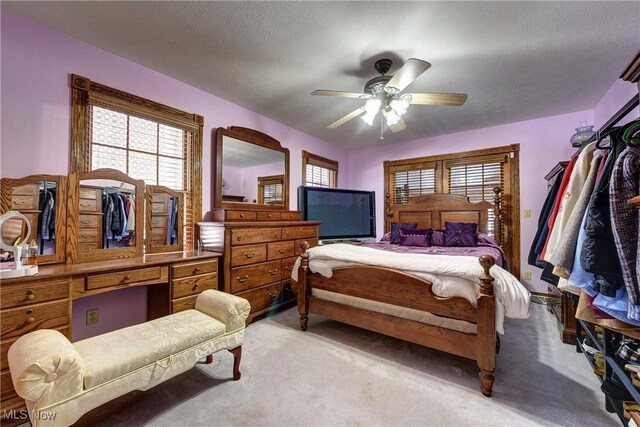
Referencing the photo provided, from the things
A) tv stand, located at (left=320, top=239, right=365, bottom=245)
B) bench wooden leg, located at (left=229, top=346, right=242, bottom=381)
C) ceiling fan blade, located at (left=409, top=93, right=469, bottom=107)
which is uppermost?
ceiling fan blade, located at (left=409, top=93, right=469, bottom=107)

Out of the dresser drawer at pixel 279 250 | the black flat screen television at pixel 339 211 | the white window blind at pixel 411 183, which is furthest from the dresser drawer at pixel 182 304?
the white window blind at pixel 411 183

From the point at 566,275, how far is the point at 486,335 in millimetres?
610

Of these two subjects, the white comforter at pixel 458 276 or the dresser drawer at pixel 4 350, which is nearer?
the dresser drawer at pixel 4 350

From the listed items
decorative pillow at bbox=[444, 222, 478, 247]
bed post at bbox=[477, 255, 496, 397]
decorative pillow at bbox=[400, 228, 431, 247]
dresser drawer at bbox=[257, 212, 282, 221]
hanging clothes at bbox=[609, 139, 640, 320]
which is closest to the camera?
hanging clothes at bbox=[609, 139, 640, 320]

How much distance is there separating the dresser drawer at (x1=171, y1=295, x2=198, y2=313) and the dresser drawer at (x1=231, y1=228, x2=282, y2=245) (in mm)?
647

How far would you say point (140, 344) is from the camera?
1513 mm

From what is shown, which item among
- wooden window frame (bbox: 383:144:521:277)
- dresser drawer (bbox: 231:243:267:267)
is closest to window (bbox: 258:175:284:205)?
dresser drawer (bbox: 231:243:267:267)

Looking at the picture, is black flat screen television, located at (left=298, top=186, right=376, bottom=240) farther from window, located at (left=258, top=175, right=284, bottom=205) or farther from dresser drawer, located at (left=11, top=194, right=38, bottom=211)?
dresser drawer, located at (left=11, top=194, right=38, bottom=211)

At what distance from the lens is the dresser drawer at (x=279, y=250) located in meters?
3.16

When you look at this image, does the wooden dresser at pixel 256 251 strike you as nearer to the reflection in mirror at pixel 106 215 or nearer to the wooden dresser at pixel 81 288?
the wooden dresser at pixel 81 288

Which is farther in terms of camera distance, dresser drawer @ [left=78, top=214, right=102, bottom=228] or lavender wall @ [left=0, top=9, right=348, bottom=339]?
dresser drawer @ [left=78, top=214, right=102, bottom=228]

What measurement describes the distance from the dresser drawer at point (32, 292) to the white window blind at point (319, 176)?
331 cm

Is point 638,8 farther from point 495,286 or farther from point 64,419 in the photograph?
point 64,419

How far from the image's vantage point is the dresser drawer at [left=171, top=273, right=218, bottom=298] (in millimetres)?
2316
